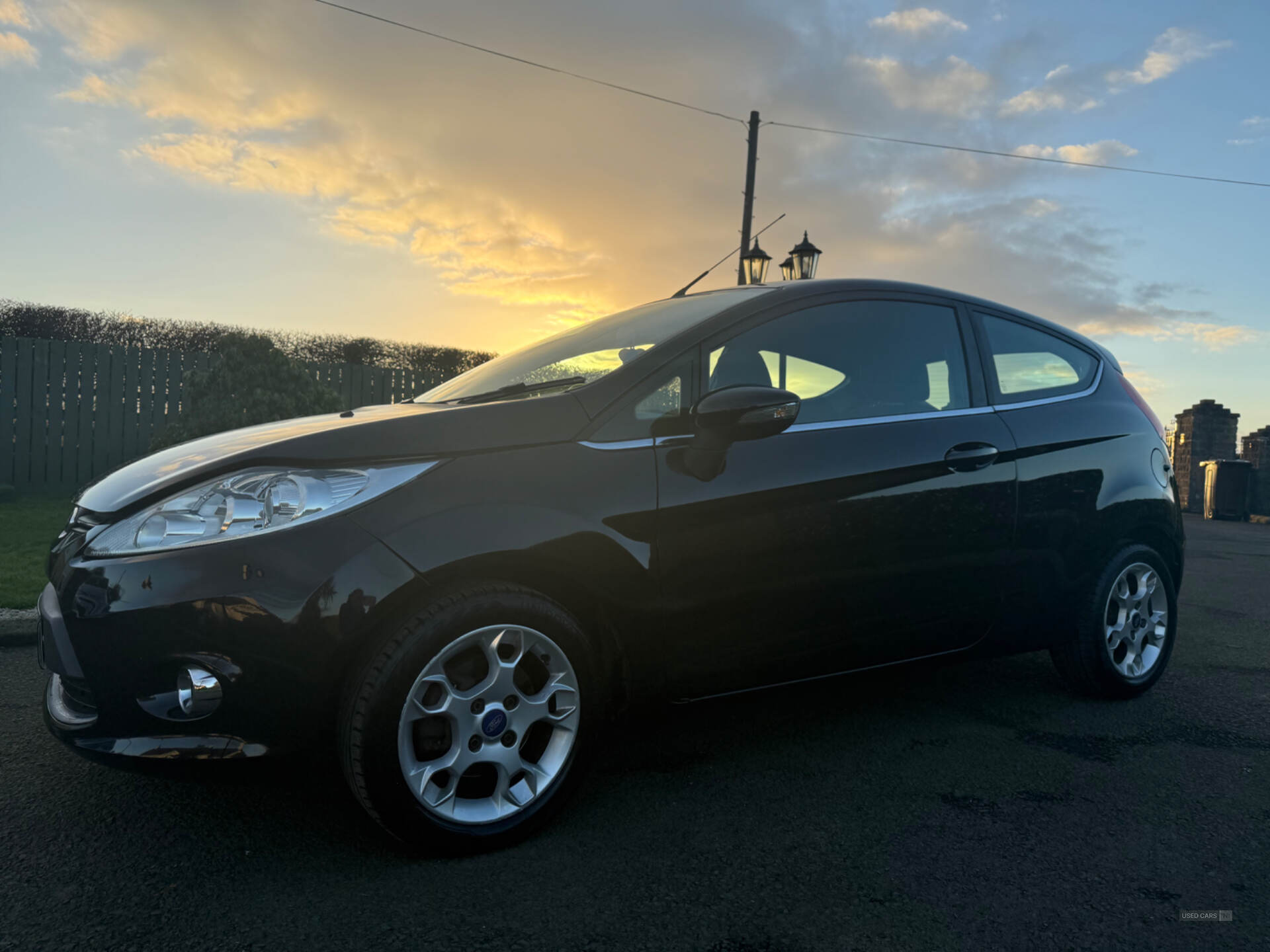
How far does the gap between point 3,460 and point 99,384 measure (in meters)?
1.44

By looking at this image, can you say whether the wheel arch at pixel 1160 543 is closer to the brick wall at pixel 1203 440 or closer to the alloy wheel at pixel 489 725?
the alloy wheel at pixel 489 725

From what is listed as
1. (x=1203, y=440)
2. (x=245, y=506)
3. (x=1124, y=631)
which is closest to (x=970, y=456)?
(x=1124, y=631)

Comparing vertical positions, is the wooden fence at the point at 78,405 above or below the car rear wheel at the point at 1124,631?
above

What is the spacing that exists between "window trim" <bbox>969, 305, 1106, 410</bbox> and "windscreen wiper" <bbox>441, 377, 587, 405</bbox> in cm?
162

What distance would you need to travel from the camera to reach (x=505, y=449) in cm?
235

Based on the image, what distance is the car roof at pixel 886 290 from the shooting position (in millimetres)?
3031

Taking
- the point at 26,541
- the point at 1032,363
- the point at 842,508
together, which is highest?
the point at 1032,363

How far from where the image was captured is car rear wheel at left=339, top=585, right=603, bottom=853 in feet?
6.98

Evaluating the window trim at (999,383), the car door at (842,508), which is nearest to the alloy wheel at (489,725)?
the car door at (842,508)

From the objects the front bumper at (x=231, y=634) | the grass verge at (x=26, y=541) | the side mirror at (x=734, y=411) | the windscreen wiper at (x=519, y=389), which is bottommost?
the grass verge at (x=26, y=541)

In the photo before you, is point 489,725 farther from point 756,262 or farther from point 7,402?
point 7,402

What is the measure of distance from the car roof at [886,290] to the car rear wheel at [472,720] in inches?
55.1

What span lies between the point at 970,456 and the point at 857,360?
0.53 metres

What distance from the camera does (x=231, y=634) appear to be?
2049 mm
